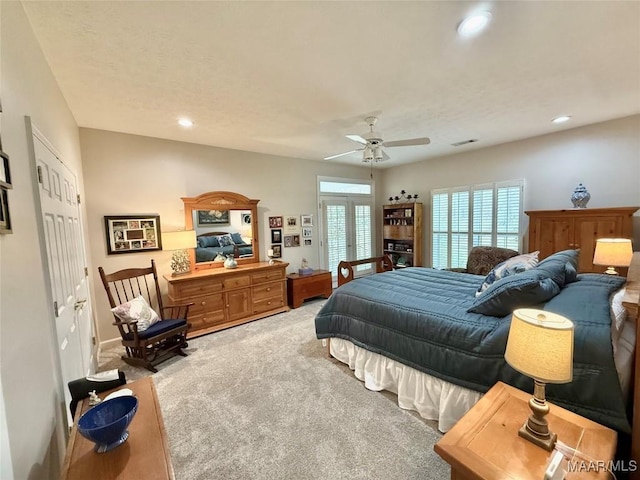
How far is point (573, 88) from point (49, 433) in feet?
15.0

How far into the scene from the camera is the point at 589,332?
4.50 ft

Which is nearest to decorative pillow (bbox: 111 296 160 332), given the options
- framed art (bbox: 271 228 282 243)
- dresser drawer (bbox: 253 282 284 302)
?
dresser drawer (bbox: 253 282 284 302)

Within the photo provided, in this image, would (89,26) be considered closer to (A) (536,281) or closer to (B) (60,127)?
(B) (60,127)

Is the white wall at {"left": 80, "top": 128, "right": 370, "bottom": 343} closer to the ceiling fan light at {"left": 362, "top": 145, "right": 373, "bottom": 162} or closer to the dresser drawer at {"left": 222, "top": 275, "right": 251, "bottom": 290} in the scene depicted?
the dresser drawer at {"left": 222, "top": 275, "right": 251, "bottom": 290}

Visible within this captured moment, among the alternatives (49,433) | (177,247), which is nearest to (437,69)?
(49,433)

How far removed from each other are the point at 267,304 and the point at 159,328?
1664 millimetres

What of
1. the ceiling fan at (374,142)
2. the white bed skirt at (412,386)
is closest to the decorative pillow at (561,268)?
the white bed skirt at (412,386)

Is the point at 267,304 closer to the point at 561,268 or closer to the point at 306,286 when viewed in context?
→ the point at 306,286

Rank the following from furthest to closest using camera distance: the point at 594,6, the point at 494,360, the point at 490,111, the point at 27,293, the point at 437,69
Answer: the point at 490,111, the point at 437,69, the point at 494,360, the point at 594,6, the point at 27,293

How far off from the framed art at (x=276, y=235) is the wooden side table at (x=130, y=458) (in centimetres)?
363

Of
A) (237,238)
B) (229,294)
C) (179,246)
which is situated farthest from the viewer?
(237,238)

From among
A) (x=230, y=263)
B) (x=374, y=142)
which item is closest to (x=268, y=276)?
(x=230, y=263)

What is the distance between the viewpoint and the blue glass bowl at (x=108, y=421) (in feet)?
3.67

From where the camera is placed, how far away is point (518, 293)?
1.76m
